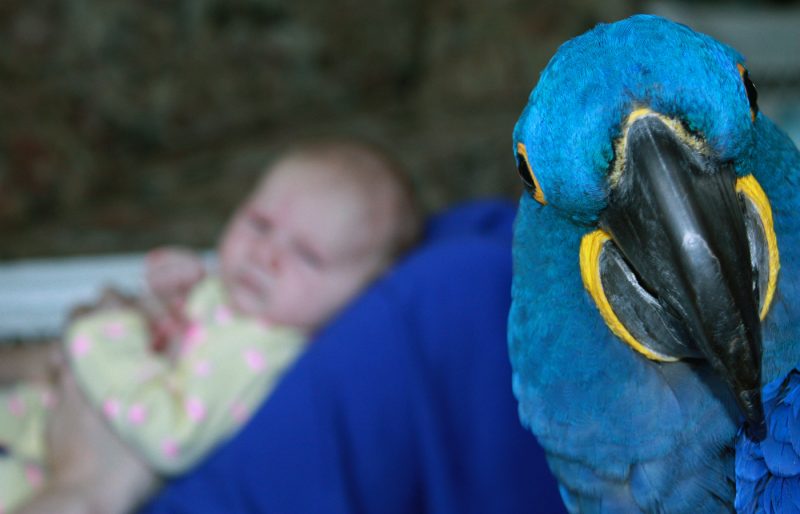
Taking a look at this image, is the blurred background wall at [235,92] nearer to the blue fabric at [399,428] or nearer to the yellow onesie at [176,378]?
the yellow onesie at [176,378]

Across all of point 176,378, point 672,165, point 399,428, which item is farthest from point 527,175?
point 176,378

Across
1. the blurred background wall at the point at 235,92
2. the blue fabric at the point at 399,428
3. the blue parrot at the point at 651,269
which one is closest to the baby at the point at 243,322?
the blue fabric at the point at 399,428

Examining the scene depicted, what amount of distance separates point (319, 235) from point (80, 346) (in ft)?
1.05

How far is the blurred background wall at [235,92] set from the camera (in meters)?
1.95

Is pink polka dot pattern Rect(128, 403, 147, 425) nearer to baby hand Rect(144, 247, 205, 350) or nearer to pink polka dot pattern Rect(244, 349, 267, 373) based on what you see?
pink polka dot pattern Rect(244, 349, 267, 373)

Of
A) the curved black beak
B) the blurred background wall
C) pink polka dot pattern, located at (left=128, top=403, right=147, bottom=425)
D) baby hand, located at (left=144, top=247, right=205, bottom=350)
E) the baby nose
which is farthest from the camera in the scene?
the blurred background wall

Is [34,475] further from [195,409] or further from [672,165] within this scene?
[672,165]

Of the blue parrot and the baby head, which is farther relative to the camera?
the baby head

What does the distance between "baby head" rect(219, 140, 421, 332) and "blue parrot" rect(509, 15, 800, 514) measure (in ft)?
1.47

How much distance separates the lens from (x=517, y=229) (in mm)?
548

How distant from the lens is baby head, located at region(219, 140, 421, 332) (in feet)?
3.18

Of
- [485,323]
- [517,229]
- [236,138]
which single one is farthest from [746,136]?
[236,138]

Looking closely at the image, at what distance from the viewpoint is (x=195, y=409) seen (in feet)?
2.93

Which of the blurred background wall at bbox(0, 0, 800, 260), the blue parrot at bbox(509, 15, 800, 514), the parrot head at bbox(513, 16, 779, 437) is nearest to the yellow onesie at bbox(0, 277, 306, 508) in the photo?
the blue parrot at bbox(509, 15, 800, 514)
